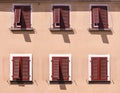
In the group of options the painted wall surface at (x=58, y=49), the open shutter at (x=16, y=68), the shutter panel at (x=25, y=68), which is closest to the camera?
the open shutter at (x=16, y=68)

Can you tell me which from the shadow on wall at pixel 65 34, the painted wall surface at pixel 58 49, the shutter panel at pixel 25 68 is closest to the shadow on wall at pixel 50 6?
the painted wall surface at pixel 58 49

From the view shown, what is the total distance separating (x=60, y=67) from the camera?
115 feet

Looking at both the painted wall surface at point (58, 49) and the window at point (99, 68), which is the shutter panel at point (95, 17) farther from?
the window at point (99, 68)

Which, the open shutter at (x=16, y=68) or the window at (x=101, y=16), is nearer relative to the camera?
the open shutter at (x=16, y=68)

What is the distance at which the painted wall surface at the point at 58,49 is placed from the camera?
35312 millimetres

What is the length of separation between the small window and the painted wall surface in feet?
0.97

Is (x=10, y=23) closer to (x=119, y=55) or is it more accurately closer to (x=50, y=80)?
(x=50, y=80)

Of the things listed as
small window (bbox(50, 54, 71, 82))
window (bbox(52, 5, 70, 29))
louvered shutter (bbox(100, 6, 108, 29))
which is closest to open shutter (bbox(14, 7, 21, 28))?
window (bbox(52, 5, 70, 29))

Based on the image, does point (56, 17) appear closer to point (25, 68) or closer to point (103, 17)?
point (103, 17)

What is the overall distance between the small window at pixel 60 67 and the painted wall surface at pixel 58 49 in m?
0.29

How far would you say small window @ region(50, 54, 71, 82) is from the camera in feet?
115

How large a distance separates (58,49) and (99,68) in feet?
9.15

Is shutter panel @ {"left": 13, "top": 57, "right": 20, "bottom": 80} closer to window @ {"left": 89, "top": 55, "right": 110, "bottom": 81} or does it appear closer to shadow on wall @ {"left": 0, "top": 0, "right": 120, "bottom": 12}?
shadow on wall @ {"left": 0, "top": 0, "right": 120, "bottom": 12}

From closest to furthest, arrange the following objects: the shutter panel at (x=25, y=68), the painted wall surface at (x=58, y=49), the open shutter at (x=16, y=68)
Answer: the open shutter at (x=16, y=68), the shutter panel at (x=25, y=68), the painted wall surface at (x=58, y=49)
